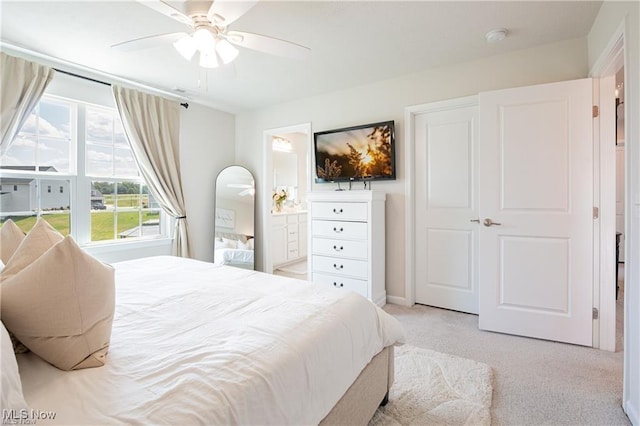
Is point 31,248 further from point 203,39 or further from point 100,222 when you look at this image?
point 100,222

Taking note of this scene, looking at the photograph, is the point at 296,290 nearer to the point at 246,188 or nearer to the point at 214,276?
the point at 214,276

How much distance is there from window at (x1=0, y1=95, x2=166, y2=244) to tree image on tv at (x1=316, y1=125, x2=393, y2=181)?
2165 mm

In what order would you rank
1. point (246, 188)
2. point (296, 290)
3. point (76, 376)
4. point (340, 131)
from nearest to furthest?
1. point (76, 376)
2. point (296, 290)
3. point (340, 131)
4. point (246, 188)

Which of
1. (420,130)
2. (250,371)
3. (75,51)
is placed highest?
(75,51)

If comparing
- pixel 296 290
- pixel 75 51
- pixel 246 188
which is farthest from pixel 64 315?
pixel 246 188

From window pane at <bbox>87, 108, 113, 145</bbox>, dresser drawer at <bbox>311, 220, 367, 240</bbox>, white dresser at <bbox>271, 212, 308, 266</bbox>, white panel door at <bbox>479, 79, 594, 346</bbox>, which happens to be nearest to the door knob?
white panel door at <bbox>479, 79, 594, 346</bbox>

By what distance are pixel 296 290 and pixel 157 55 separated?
2.48m

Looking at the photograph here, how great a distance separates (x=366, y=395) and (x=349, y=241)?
1.87m

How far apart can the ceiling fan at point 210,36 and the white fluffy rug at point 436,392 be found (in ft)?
6.91

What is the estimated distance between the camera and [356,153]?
345 cm

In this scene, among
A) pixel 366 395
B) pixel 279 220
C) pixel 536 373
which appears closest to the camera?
pixel 366 395

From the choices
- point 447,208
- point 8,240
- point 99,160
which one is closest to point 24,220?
point 99,160

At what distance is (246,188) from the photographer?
14.2 feet

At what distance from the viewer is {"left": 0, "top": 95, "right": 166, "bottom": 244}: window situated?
2.69 meters
